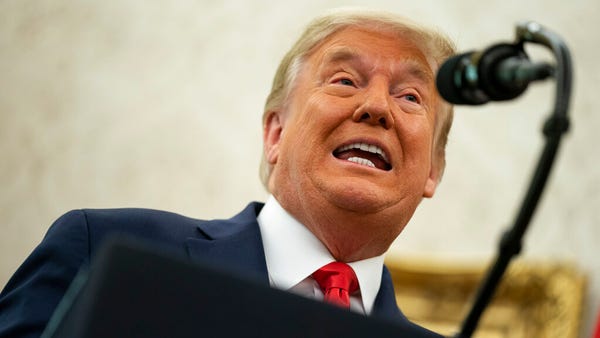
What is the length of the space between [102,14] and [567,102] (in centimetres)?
323

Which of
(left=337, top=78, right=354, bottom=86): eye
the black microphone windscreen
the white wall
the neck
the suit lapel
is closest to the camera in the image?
the black microphone windscreen

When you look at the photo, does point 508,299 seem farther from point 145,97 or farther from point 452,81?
point 452,81

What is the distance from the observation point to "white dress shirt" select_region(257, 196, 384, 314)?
7.27 feet

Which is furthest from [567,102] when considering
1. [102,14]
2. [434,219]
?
[102,14]

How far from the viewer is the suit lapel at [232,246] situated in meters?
2.14

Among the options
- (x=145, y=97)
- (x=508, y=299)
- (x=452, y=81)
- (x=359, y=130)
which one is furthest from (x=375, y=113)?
(x=145, y=97)

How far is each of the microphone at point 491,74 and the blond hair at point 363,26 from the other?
97 cm

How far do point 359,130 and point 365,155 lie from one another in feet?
0.18

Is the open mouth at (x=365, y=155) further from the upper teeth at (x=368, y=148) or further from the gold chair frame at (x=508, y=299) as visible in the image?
the gold chair frame at (x=508, y=299)

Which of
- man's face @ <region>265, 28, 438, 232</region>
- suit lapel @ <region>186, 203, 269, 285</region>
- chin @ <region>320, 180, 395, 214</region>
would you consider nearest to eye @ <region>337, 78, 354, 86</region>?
man's face @ <region>265, 28, 438, 232</region>

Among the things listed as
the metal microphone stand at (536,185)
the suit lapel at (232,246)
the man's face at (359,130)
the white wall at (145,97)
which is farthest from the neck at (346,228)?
the white wall at (145,97)

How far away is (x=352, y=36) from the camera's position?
2.46 m

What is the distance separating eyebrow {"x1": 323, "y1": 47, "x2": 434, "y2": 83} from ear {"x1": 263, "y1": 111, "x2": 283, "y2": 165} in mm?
198

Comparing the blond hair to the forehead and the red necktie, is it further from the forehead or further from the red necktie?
the red necktie
